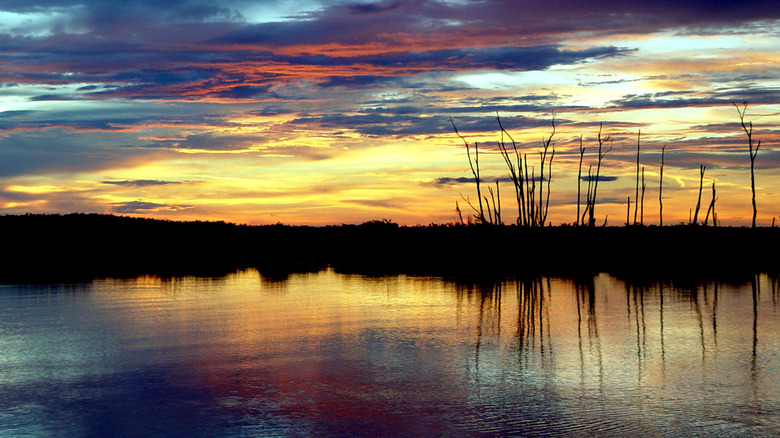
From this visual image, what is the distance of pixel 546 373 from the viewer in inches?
294

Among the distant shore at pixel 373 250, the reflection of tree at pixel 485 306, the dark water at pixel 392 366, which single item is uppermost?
the distant shore at pixel 373 250

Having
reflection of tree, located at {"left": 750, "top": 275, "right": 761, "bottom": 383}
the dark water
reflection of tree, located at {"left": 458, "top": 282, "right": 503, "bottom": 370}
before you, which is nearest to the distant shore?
reflection of tree, located at {"left": 750, "top": 275, "right": 761, "bottom": 383}

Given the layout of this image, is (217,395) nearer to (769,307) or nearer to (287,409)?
(287,409)

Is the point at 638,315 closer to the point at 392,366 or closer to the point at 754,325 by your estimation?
the point at 754,325

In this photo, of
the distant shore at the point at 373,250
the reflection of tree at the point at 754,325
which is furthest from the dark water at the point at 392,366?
the distant shore at the point at 373,250

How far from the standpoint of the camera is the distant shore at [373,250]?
23734 millimetres

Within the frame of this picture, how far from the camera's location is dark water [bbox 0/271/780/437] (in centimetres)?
581

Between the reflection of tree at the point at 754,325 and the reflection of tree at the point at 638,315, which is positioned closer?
the reflection of tree at the point at 754,325

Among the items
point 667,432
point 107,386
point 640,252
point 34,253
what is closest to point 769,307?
point 667,432

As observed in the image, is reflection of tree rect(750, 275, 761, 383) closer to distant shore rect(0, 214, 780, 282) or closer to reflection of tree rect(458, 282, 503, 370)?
reflection of tree rect(458, 282, 503, 370)

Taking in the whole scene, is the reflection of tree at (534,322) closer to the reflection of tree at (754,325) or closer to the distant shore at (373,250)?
the reflection of tree at (754,325)

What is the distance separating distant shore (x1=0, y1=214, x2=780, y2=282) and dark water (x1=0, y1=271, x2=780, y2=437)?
8336mm

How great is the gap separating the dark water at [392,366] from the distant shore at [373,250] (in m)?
8.34

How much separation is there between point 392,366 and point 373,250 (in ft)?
96.8
